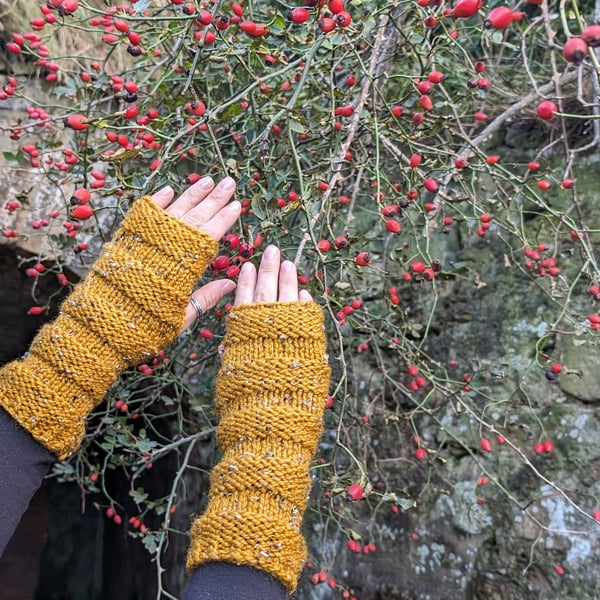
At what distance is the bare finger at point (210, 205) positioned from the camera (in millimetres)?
838

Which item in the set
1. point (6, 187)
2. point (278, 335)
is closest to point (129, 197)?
point (278, 335)

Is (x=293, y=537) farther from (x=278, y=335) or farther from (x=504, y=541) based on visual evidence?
(x=504, y=541)

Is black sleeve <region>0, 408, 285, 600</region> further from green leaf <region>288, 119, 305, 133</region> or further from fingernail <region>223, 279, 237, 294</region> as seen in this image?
green leaf <region>288, 119, 305, 133</region>

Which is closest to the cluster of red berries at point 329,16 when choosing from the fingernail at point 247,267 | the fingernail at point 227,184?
the fingernail at point 227,184

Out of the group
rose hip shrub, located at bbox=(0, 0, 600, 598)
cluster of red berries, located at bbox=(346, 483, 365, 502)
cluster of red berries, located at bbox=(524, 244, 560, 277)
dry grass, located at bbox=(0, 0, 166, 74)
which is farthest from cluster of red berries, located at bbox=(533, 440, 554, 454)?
dry grass, located at bbox=(0, 0, 166, 74)

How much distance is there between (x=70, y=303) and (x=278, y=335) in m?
0.32

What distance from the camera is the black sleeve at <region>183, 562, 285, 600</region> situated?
2.19ft

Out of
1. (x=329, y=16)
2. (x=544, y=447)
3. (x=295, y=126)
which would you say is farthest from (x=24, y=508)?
(x=544, y=447)

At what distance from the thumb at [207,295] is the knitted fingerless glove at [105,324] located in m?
0.08

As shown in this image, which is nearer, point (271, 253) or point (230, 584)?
point (230, 584)

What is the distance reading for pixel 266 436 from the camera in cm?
76

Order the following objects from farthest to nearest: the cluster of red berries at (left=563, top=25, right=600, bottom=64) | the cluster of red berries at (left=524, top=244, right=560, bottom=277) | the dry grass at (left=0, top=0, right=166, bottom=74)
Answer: the dry grass at (left=0, top=0, right=166, bottom=74)
the cluster of red berries at (left=524, top=244, right=560, bottom=277)
the cluster of red berries at (left=563, top=25, right=600, bottom=64)

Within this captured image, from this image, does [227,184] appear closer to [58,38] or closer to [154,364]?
[154,364]

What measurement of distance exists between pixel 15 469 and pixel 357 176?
32.5 inches
